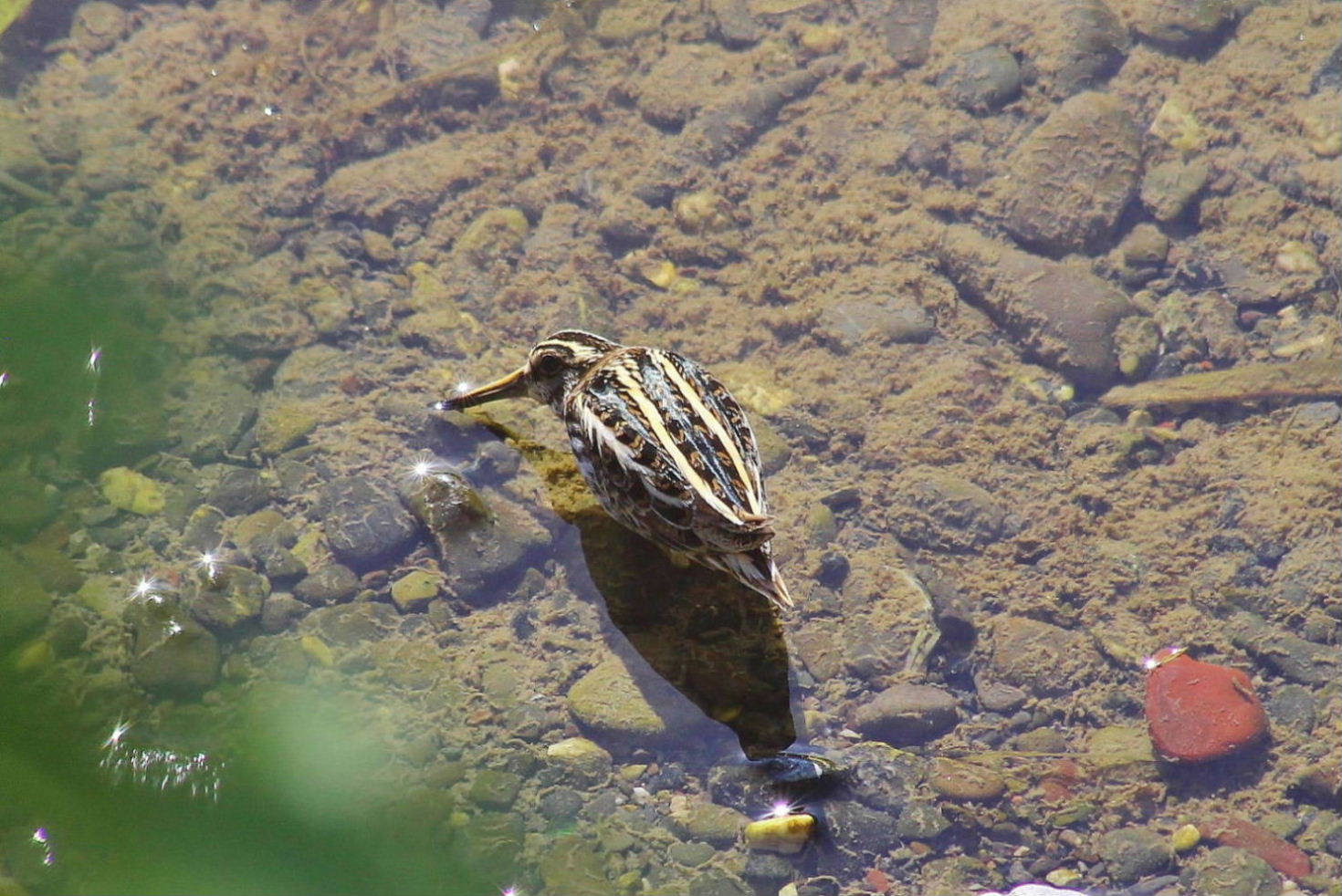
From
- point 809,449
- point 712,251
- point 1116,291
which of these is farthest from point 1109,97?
point 809,449

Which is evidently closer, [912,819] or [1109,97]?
[912,819]

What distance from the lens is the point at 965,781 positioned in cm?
426

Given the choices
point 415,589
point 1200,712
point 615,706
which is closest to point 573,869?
point 615,706

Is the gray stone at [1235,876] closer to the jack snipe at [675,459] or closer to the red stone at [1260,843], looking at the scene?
the red stone at [1260,843]

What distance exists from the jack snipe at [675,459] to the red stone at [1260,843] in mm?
2012

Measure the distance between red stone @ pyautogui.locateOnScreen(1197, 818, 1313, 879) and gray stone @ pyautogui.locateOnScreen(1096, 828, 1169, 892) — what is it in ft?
0.64

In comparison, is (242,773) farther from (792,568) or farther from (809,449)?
(809,449)

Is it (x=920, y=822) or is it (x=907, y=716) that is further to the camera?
(x=907, y=716)

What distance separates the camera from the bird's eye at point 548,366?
5.04 m

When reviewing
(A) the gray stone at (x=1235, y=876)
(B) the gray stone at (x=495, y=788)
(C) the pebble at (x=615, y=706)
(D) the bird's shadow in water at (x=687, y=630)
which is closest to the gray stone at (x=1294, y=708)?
(A) the gray stone at (x=1235, y=876)

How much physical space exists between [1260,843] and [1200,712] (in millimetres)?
548

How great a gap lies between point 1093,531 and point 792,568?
154 centimetres

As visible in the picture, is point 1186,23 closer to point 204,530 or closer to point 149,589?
point 204,530

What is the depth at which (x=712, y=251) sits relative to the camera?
6.03m
